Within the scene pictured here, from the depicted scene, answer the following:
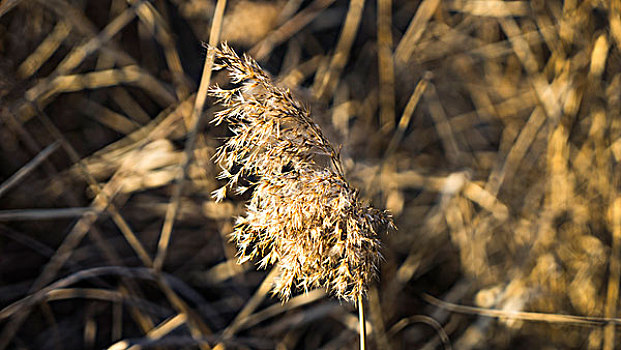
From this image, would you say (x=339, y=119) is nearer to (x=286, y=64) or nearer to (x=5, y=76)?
(x=286, y=64)

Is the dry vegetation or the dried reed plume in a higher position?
the dried reed plume

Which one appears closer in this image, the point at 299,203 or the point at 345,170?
the point at 299,203

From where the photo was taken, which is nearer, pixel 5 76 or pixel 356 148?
pixel 5 76

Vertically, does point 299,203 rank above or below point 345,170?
above

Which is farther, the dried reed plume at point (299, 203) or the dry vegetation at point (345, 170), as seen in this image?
the dry vegetation at point (345, 170)

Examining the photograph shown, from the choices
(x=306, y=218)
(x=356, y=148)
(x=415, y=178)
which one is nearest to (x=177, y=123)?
(x=356, y=148)

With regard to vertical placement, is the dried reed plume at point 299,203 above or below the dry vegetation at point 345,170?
above

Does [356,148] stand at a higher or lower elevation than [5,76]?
lower

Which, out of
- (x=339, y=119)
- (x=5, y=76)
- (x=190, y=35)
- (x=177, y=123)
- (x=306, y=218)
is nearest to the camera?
(x=306, y=218)
